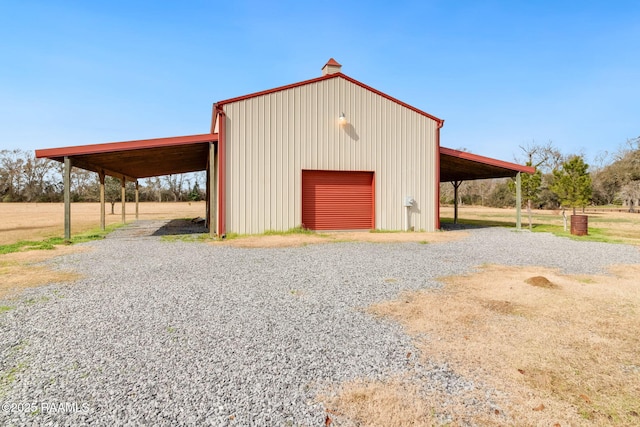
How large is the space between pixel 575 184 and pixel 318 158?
1232 centimetres

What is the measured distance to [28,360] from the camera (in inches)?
110

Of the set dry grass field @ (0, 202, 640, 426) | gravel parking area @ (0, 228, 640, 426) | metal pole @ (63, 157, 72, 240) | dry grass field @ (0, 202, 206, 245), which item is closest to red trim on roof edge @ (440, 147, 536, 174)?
gravel parking area @ (0, 228, 640, 426)

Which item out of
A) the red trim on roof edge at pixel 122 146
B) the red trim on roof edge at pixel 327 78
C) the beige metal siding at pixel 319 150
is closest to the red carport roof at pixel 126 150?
the red trim on roof edge at pixel 122 146

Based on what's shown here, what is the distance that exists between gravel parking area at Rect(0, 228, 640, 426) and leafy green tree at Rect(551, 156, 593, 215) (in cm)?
1173

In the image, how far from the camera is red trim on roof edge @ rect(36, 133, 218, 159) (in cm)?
961

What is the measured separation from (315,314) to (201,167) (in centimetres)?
1702

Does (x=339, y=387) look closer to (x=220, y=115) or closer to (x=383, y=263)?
(x=383, y=263)

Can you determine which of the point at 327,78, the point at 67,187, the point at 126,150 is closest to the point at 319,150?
the point at 327,78

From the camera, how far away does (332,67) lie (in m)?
12.9

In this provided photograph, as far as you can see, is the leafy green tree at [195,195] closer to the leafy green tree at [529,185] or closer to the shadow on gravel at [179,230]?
the shadow on gravel at [179,230]

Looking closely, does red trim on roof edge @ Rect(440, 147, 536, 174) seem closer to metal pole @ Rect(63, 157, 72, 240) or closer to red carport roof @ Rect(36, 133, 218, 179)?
red carport roof @ Rect(36, 133, 218, 179)

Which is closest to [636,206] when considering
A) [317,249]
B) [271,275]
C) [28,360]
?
[317,249]

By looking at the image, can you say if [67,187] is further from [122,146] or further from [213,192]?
[213,192]

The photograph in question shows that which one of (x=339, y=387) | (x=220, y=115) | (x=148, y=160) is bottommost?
(x=339, y=387)
